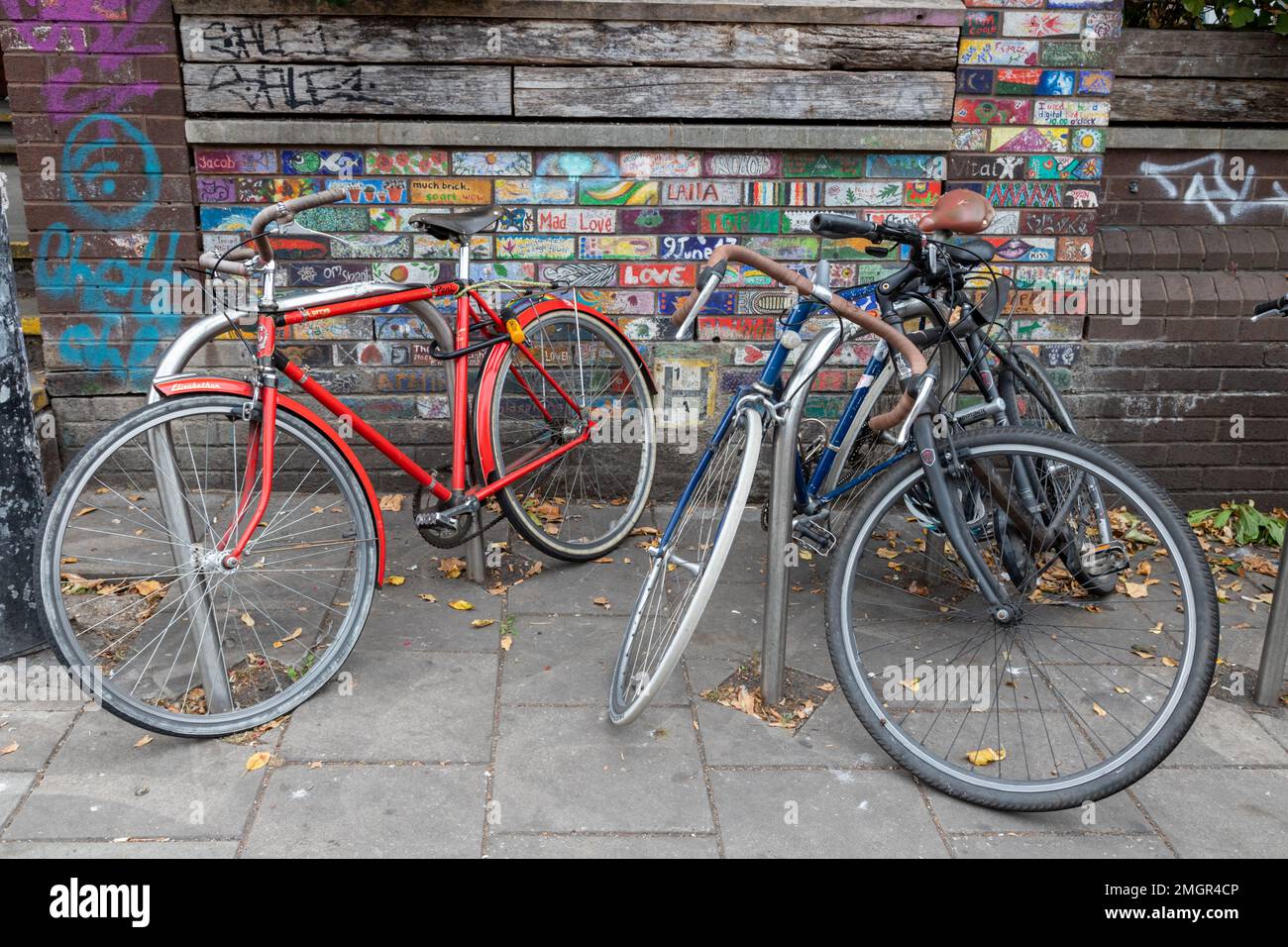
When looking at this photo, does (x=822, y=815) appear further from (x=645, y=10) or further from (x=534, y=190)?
(x=645, y=10)

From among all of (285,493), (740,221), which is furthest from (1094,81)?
(285,493)

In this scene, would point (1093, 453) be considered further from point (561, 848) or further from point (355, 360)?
point (355, 360)

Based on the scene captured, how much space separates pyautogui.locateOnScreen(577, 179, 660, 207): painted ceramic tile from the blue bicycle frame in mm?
1214

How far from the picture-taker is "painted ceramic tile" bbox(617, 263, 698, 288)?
474 cm

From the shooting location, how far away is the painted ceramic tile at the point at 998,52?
14.8ft

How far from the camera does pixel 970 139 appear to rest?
463 centimetres

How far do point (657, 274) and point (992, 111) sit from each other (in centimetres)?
150

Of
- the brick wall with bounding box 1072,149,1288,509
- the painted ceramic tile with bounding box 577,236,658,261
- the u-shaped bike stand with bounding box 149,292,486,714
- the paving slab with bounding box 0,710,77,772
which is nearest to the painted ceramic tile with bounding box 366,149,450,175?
the painted ceramic tile with bounding box 577,236,658,261

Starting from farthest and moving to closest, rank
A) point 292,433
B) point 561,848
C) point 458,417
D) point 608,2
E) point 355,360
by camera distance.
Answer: point 355,360, point 608,2, point 458,417, point 292,433, point 561,848

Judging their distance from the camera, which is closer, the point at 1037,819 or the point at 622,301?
the point at 1037,819

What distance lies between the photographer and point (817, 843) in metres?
2.87

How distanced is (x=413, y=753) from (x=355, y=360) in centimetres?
216

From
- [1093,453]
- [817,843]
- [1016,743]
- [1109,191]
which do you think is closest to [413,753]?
[817,843]

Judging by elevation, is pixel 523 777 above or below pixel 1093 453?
below
